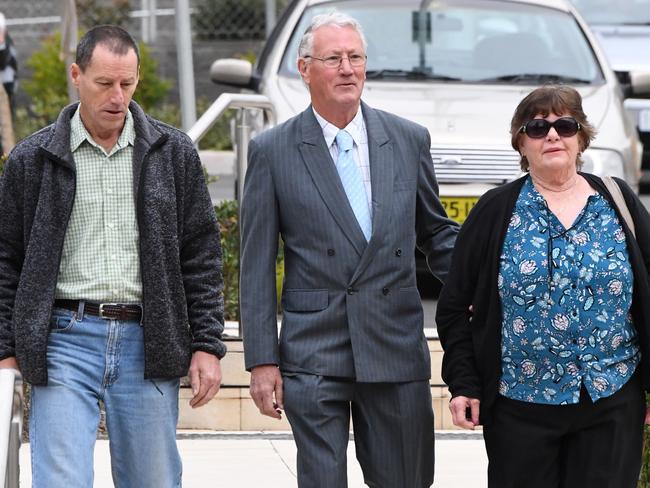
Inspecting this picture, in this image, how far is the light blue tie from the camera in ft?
16.4

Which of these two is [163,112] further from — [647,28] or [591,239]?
[591,239]

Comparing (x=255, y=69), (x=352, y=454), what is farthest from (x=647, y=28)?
(x=352, y=454)

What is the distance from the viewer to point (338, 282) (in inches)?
195

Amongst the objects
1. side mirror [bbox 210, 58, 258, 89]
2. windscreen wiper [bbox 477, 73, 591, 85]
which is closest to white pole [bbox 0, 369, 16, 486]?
side mirror [bbox 210, 58, 258, 89]

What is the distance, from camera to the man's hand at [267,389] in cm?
495

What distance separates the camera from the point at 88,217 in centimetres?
469

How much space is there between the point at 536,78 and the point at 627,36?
4537 mm

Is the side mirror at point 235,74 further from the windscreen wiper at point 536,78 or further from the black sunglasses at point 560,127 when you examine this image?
the black sunglasses at point 560,127

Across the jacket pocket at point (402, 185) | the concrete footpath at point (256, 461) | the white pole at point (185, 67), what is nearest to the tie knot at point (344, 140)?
the jacket pocket at point (402, 185)

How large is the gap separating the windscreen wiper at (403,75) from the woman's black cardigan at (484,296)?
505 centimetres

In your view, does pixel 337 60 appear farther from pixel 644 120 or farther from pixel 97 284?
pixel 644 120

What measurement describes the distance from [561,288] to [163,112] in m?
14.8

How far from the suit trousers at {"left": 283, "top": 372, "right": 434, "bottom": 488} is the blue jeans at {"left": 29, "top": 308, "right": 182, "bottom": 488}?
40cm

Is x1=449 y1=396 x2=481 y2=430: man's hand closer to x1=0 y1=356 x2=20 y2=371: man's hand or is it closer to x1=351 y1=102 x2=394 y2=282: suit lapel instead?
x1=351 y1=102 x2=394 y2=282: suit lapel
